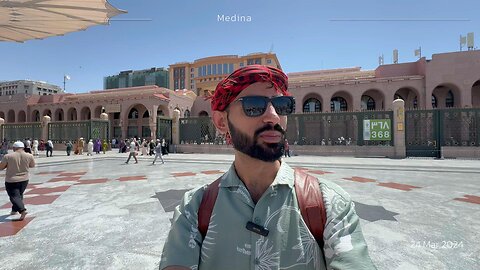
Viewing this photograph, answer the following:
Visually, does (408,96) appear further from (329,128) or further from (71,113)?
(71,113)

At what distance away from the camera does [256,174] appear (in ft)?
4.17

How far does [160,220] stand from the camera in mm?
4188

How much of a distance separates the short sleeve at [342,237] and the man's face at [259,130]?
36cm

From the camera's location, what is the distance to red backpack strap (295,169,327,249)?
1.13 m

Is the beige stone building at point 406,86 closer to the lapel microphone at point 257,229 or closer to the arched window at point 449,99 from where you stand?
the arched window at point 449,99

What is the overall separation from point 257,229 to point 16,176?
5.63 metres

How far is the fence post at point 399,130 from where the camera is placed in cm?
1523

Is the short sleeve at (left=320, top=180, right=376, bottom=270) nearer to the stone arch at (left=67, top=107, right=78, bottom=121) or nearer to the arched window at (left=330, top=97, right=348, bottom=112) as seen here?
the arched window at (left=330, top=97, right=348, bottom=112)

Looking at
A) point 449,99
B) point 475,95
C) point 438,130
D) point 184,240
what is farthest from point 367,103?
point 184,240

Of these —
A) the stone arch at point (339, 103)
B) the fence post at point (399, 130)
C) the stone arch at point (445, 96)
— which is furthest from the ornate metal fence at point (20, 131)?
the stone arch at point (445, 96)

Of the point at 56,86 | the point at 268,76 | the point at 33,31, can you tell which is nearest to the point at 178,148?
the point at 33,31

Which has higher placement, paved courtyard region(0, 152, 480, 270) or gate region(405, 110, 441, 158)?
gate region(405, 110, 441, 158)

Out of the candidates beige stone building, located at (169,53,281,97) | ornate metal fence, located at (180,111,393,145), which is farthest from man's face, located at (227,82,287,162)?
beige stone building, located at (169,53,281,97)

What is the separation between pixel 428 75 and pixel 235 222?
1286 inches
